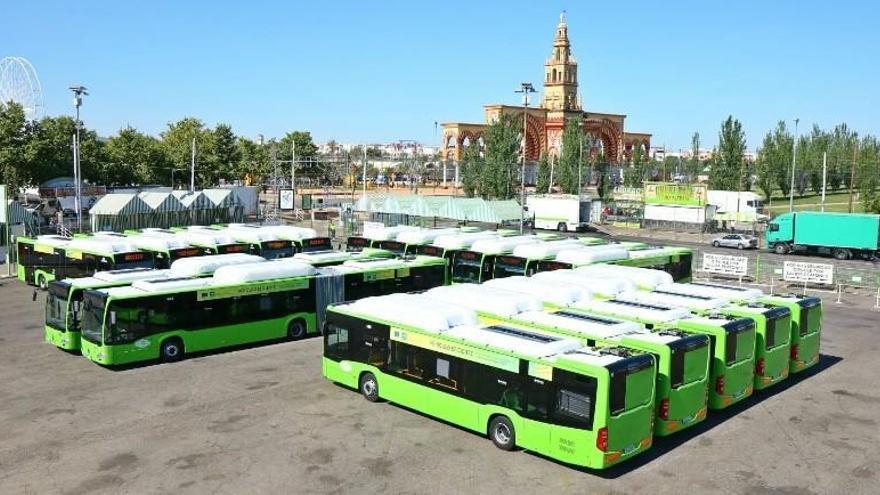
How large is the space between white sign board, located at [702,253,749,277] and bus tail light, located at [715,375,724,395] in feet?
71.6

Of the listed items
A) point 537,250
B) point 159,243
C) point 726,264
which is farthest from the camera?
point 726,264

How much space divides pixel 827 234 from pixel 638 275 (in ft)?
107

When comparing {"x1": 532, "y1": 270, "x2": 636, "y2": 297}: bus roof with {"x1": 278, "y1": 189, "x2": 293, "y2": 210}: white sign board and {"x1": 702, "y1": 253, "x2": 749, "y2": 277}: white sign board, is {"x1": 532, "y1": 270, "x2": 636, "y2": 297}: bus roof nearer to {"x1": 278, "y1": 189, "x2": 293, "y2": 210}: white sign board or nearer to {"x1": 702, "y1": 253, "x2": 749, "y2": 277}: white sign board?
{"x1": 702, "y1": 253, "x2": 749, "y2": 277}: white sign board

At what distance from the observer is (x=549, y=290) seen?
20.2 m

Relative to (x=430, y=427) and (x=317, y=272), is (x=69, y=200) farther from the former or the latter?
(x=430, y=427)

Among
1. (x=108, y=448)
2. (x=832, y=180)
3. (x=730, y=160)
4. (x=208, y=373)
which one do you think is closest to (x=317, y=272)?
(x=208, y=373)

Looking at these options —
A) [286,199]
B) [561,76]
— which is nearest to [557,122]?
[561,76]

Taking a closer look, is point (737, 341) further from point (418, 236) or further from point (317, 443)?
point (418, 236)

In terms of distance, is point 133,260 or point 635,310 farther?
point 133,260

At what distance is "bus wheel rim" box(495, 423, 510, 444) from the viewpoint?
1440 cm

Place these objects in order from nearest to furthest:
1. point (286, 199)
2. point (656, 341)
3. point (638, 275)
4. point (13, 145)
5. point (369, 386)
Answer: point (656, 341), point (369, 386), point (638, 275), point (286, 199), point (13, 145)

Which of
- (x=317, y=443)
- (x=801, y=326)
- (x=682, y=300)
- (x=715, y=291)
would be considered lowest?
(x=317, y=443)

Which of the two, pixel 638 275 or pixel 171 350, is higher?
pixel 638 275

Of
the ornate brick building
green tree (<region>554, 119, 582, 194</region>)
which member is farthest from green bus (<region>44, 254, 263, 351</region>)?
the ornate brick building
